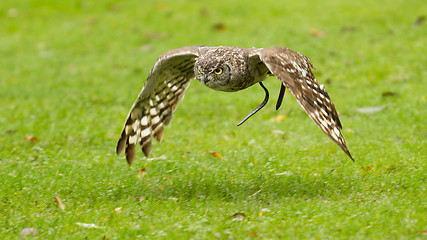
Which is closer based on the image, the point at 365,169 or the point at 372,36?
the point at 365,169

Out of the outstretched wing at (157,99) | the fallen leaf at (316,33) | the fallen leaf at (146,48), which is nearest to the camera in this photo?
the outstretched wing at (157,99)

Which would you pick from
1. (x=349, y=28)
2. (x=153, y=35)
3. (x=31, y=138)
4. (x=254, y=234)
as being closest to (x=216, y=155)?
(x=254, y=234)

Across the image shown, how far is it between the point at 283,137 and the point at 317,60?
4.41 meters

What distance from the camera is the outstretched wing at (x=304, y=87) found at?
601 cm

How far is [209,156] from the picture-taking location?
859cm

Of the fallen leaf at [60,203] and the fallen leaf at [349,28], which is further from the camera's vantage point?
the fallen leaf at [349,28]

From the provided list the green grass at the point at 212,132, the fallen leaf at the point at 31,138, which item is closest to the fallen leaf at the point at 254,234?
the green grass at the point at 212,132

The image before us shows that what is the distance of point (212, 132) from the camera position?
10070mm

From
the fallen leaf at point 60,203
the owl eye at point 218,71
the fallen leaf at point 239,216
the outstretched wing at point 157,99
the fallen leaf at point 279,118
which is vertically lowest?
the fallen leaf at point 239,216

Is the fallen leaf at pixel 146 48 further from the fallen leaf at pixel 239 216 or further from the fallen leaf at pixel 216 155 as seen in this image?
the fallen leaf at pixel 239 216

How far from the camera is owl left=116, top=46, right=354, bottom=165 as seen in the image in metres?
6.23

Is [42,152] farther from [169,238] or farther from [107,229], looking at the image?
[169,238]

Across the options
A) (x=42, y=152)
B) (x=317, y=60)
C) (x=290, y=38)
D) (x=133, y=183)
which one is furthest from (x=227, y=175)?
(x=290, y=38)

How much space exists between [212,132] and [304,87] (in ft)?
12.8
